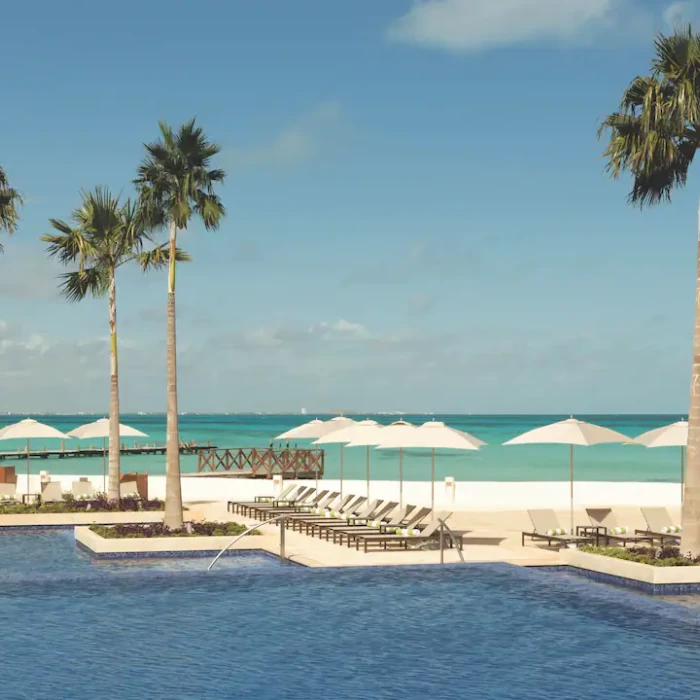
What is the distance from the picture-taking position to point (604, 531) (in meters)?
21.9

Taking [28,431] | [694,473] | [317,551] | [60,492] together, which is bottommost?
[317,551]

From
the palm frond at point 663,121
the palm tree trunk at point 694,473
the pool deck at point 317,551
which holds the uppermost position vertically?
the palm frond at point 663,121

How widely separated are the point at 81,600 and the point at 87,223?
45.1 ft

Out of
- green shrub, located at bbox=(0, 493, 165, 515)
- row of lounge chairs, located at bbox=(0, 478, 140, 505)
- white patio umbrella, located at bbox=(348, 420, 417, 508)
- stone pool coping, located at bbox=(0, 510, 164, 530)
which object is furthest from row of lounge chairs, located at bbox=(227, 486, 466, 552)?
row of lounge chairs, located at bbox=(0, 478, 140, 505)

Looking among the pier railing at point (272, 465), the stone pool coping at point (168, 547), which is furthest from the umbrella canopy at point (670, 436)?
the pier railing at point (272, 465)

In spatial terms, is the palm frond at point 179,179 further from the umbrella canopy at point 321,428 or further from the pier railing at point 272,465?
the pier railing at point 272,465

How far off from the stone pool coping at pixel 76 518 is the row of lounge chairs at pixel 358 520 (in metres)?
2.68

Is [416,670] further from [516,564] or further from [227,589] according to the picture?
[516,564]

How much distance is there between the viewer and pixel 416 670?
1091 centimetres

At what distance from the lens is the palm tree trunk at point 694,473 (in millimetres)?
16359

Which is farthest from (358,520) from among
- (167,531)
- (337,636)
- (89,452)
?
(89,452)

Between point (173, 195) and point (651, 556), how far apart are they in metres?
11.1

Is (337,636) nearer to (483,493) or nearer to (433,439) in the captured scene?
(433,439)

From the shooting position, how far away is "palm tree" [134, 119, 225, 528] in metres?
20.6
